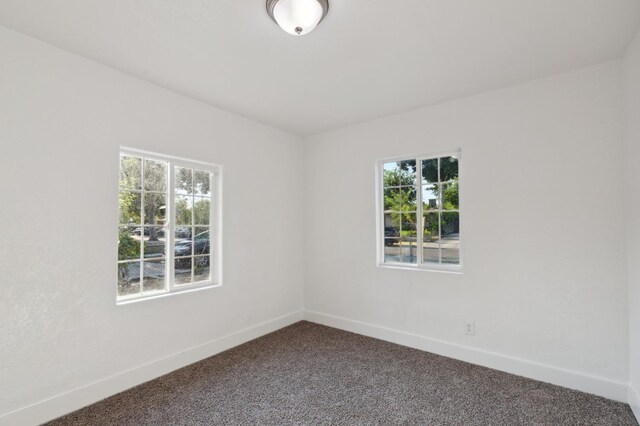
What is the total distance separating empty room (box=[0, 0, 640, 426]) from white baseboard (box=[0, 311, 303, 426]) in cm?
1

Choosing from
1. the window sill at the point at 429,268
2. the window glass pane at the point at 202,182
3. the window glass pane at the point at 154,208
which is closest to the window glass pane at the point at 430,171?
the window sill at the point at 429,268

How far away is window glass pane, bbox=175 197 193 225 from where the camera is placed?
10.2 feet

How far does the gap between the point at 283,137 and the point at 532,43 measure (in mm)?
2873

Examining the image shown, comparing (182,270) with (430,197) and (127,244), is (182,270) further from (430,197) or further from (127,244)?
(430,197)

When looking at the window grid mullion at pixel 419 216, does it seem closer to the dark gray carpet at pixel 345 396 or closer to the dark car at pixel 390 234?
the dark car at pixel 390 234

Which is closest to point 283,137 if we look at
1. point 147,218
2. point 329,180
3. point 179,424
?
point 329,180

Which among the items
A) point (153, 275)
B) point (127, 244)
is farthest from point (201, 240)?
point (127, 244)

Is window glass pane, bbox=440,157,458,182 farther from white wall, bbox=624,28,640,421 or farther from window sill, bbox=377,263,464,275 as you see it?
white wall, bbox=624,28,640,421

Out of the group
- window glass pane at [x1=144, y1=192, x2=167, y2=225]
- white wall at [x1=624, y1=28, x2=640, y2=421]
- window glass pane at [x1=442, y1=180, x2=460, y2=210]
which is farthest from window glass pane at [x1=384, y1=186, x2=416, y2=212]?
window glass pane at [x1=144, y1=192, x2=167, y2=225]

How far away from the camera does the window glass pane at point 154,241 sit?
2.86m

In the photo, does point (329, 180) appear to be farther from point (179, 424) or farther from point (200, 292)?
point (179, 424)

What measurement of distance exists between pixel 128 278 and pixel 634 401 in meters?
4.04

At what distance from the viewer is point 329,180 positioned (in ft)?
13.9

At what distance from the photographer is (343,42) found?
2.21 meters
